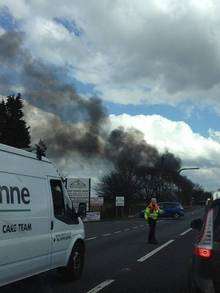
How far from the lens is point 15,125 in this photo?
62.2 meters

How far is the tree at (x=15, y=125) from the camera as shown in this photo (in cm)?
6122

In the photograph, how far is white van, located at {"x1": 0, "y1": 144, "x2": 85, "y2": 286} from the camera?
821 cm

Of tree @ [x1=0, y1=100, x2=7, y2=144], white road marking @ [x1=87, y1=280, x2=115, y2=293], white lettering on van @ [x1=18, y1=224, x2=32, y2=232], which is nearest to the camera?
white lettering on van @ [x1=18, y1=224, x2=32, y2=232]

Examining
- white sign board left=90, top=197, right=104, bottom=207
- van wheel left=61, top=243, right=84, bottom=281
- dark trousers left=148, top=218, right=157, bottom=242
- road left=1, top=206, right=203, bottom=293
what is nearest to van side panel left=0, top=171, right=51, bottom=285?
road left=1, top=206, right=203, bottom=293

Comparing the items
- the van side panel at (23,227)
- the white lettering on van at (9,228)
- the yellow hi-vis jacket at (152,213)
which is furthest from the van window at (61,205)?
the yellow hi-vis jacket at (152,213)

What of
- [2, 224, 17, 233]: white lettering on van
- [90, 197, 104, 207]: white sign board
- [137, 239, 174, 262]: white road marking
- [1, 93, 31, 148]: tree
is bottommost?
[137, 239, 174, 262]: white road marking

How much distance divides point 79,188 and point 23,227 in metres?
44.1

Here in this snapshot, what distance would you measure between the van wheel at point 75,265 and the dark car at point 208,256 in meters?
4.10

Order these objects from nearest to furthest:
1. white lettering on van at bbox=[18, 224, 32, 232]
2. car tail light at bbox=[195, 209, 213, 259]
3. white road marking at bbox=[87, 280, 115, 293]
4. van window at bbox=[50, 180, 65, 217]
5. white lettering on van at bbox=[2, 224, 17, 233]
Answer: car tail light at bbox=[195, 209, 213, 259], white lettering on van at bbox=[2, 224, 17, 233], white lettering on van at bbox=[18, 224, 32, 232], white road marking at bbox=[87, 280, 115, 293], van window at bbox=[50, 180, 65, 217]

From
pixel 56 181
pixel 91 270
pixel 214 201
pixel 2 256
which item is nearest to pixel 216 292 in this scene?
pixel 214 201

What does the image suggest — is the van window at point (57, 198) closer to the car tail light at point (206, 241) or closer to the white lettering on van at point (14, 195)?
the white lettering on van at point (14, 195)

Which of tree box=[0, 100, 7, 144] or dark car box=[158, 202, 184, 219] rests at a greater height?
tree box=[0, 100, 7, 144]

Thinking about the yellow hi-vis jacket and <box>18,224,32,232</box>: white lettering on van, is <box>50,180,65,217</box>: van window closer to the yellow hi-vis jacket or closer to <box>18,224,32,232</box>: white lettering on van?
<box>18,224,32,232</box>: white lettering on van

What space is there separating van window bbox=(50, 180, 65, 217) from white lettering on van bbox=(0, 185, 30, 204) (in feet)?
3.93
